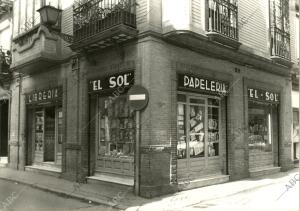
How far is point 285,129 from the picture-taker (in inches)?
608

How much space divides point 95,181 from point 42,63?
5052 mm

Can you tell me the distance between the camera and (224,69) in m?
12.4

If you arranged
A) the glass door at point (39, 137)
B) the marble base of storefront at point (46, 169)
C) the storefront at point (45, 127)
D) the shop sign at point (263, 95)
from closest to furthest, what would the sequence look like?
the marble base of storefront at point (46, 169) → the shop sign at point (263, 95) → the storefront at point (45, 127) → the glass door at point (39, 137)

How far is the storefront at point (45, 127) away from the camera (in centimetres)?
1378

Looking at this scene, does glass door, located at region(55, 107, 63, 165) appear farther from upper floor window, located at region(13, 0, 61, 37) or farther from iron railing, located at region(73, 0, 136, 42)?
upper floor window, located at region(13, 0, 61, 37)

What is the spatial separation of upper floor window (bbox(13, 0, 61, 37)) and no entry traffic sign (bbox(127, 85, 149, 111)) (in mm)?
5679

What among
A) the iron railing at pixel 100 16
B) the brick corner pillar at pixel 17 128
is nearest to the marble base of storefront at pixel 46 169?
the brick corner pillar at pixel 17 128

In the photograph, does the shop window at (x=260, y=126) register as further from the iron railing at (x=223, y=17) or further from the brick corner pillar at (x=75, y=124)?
the brick corner pillar at (x=75, y=124)

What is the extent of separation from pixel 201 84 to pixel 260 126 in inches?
186

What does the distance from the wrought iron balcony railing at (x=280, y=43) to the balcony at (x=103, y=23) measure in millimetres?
6692

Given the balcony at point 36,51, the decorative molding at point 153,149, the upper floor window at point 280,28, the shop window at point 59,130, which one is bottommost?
the decorative molding at point 153,149

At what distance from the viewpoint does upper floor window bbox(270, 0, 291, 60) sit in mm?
14336

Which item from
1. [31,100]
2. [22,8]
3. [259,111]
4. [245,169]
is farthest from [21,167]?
[259,111]

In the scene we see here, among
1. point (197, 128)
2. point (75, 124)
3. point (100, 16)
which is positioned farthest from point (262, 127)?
point (100, 16)
